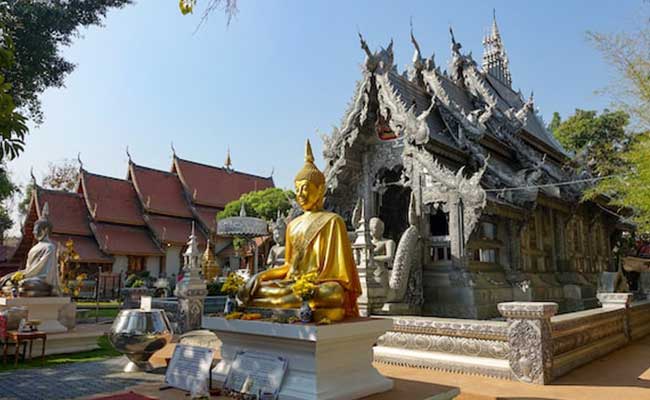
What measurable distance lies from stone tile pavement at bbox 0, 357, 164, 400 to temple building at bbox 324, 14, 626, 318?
416 centimetres

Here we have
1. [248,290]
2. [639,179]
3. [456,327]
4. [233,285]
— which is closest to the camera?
[248,290]

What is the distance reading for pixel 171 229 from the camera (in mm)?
26953

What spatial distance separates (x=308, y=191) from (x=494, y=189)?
6.63m

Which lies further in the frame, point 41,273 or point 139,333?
point 41,273

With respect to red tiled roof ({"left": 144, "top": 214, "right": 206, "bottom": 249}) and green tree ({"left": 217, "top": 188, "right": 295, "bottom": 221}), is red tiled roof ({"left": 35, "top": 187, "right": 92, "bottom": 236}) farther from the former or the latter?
green tree ({"left": 217, "top": 188, "right": 295, "bottom": 221})

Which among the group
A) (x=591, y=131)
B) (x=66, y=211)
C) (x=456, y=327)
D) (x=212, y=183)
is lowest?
(x=456, y=327)

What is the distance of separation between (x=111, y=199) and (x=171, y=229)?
140 inches

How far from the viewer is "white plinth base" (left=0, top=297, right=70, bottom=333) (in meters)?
7.82

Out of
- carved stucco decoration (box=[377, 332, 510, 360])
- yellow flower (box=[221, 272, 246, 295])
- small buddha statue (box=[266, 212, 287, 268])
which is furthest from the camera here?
small buddha statue (box=[266, 212, 287, 268])

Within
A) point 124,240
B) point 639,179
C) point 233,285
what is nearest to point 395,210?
point 639,179

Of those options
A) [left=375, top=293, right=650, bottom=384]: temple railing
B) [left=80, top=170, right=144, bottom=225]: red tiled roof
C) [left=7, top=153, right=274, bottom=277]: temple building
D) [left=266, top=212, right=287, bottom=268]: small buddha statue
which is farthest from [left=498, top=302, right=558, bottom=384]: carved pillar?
[left=80, top=170, right=144, bottom=225]: red tiled roof

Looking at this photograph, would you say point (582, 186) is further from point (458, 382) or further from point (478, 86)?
point (458, 382)

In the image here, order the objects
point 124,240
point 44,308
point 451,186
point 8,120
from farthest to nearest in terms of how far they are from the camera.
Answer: point 124,240 < point 451,186 < point 44,308 < point 8,120

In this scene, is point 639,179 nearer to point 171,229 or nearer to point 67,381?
point 67,381
